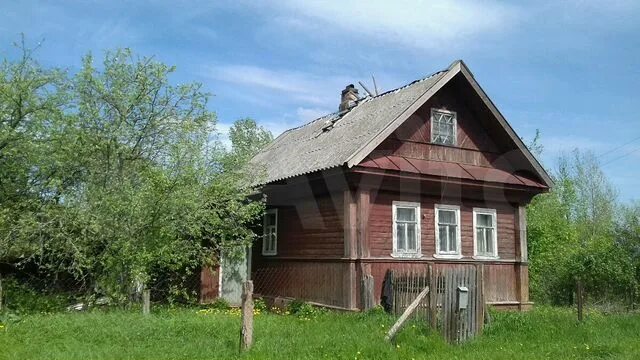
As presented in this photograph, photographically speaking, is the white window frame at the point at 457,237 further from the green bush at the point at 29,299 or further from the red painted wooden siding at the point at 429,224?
the green bush at the point at 29,299

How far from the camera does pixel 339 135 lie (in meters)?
16.4

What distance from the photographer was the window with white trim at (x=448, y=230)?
49.7ft

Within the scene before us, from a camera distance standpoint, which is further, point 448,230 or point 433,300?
point 448,230

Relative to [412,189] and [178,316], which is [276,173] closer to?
[412,189]

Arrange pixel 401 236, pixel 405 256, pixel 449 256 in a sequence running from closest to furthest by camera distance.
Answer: pixel 405 256, pixel 401 236, pixel 449 256

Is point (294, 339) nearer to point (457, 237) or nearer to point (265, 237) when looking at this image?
point (457, 237)

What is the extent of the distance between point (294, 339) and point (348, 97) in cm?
1229

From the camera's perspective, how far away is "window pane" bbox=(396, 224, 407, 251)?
14.5m

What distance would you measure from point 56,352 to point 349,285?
6703 mm

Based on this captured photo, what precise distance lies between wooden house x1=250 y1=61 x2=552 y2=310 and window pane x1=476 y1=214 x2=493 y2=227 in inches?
1.1

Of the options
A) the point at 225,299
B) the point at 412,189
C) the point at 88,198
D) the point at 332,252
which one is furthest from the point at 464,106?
the point at 88,198

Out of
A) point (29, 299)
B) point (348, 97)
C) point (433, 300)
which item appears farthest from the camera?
point (348, 97)

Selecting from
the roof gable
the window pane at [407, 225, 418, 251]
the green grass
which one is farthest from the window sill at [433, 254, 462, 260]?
the roof gable

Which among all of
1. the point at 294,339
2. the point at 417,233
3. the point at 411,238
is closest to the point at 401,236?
the point at 411,238
